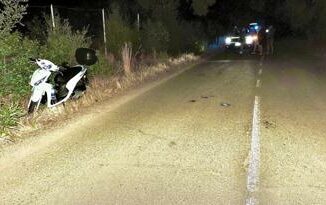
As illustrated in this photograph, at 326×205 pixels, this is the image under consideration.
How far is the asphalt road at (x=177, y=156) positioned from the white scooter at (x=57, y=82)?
74 centimetres

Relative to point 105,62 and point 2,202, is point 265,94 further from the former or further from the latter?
point 2,202

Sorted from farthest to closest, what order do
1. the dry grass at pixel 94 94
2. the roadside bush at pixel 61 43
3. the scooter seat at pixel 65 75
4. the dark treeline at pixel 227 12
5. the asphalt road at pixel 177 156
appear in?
the dark treeline at pixel 227 12, the roadside bush at pixel 61 43, the scooter seat at pixel 65 75, the dry grass at pixel 94 94, the asphalt road at pixel 177 156

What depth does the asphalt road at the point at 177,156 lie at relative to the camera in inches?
234

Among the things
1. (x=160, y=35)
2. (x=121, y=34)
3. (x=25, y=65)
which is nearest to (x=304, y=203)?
(x=25, y=65)

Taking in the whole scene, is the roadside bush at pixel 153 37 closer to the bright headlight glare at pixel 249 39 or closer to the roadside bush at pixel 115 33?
the roadside bush at pixel 115 33

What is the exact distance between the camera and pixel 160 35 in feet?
83.1

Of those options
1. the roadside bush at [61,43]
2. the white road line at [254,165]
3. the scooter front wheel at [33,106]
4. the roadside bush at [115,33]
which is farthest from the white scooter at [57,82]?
the roadside bush at [115,33]

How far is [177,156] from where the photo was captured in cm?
755

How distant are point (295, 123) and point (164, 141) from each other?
115 inches

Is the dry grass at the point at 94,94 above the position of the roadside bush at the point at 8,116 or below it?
below

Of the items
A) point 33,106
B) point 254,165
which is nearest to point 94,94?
point 33,106

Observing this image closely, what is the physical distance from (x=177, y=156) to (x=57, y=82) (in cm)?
446

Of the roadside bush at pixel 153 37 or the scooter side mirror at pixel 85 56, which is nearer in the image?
the scooter side mirror at pixel 85 56

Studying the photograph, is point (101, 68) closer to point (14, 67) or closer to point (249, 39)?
point (14, 67)
